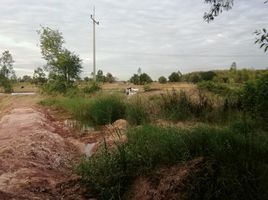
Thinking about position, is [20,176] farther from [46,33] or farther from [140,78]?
[140,78]

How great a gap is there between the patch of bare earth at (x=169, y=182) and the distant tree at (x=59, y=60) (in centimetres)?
2641

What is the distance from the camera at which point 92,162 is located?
6680 millimetres

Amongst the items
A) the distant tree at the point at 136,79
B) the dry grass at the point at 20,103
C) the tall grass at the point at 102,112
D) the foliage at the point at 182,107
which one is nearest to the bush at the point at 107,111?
the tall grass at the point at 102,112

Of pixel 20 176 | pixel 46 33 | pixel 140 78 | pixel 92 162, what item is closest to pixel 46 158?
pixel 20 176

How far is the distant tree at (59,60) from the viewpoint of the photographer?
31.9 meters

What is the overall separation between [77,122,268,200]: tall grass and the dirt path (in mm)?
470

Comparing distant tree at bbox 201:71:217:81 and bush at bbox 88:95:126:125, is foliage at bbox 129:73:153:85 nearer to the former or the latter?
distant tree at bbox 201:71:217:81

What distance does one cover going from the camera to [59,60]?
104ft

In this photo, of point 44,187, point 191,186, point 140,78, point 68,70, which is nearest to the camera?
point 191,186

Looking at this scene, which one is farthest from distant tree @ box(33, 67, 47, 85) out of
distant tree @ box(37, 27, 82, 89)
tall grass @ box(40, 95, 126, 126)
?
tall grass @ box(40, 95, 126, 126)

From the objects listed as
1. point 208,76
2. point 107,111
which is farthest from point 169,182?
point 208,76

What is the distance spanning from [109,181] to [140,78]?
158 ft

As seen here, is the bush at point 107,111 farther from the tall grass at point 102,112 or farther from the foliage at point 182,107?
the foliage at point 182,107

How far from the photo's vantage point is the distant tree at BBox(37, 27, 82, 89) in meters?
31.9
